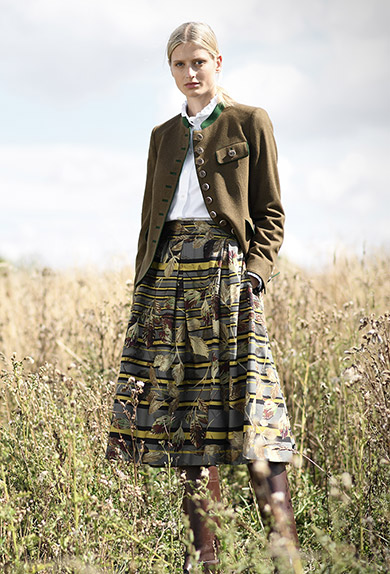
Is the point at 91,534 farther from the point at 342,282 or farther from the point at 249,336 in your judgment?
the point at 342,282

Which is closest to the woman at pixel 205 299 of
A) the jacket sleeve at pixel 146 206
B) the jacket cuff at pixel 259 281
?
the jacket cuff at pixel 259 281

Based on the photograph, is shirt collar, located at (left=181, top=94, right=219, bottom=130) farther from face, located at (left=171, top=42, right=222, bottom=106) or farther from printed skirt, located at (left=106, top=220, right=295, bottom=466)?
printed skirt, located at (left=106, top=220, right=295, bottom=466)

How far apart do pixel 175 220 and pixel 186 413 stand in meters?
0.78

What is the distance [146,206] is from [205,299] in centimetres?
61

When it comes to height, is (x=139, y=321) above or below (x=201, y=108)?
below

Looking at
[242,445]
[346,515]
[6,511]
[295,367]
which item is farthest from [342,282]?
[6,511]

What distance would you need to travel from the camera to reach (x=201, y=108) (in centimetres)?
282

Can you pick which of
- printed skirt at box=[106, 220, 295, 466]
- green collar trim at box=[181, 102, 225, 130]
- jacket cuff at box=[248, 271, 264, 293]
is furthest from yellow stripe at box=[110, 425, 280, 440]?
green collar trim at box=[181, 102, 225, 130]

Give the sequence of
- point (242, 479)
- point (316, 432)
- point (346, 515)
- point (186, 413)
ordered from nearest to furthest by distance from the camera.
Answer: point (186, 413) < point (346, 515) < point (316, 432) < point (242, 479)

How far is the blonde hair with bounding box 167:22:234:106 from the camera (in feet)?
8.78

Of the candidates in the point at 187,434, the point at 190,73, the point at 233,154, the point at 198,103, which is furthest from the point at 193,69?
the point at 187,434

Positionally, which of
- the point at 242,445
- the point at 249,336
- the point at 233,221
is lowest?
the point at 242,445

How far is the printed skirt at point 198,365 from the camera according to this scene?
2.51 meters

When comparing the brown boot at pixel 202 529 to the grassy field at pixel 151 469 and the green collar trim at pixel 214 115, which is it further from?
the green collar trim at pixel 214 115
